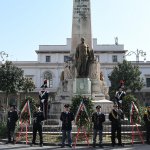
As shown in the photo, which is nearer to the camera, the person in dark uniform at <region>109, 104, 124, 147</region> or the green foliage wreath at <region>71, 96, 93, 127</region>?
the person in dark uniform at <region>109, 104, 124, 147</region>

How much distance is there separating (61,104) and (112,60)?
4121cm

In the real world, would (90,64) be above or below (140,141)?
above

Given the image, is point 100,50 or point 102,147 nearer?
point 102,147

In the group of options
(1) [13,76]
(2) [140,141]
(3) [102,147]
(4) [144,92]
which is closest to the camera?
(3) [102,147]

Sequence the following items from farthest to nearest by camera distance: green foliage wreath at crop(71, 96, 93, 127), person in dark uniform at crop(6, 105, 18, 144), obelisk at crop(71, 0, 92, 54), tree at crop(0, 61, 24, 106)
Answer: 1. tree at crop(0, 61, 24, 106)
2. obelisk at crop(71, 0, 92, 54)
3. person in dark uniform at crop(6, 105, 18, 144)
4. green foliage wreath at crop(71, 96, 93, 127)

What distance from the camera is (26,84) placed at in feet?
146

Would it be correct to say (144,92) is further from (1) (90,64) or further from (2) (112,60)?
(1) (90,64)

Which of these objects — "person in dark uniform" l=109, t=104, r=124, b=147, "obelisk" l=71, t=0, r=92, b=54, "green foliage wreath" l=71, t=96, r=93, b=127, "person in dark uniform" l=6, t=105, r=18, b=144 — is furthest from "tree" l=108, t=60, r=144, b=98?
"person in dark uniform" l=109, t=104, r=124, b=147

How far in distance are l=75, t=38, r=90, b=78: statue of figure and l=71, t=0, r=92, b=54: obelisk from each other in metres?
2.06

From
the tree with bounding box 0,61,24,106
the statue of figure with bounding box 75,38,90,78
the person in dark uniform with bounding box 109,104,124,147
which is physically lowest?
the person in dark uniform with bounding box 109,104,124,147

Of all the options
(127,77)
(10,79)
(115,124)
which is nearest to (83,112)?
(115,124)

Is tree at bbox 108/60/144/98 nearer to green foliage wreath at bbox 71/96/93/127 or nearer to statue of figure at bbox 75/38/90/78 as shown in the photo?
statue of figure at bbox 75/38/90/78

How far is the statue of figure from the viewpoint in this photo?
63.3 ft

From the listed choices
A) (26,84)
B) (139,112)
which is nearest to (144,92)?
(26,84)
